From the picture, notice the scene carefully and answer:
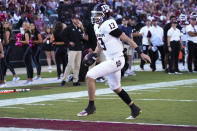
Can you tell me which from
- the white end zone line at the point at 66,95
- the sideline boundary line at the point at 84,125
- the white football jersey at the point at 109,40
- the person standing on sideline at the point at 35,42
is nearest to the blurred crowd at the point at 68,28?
the person standing on sideline at the point at 35,42

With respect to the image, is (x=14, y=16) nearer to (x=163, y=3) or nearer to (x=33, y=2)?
(x=33, y=2)

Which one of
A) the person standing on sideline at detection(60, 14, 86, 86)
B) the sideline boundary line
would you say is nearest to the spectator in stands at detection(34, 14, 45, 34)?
the person standing on sideline at detection(60, 14, 86, 86)

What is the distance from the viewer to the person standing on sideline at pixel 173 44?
2044 cm

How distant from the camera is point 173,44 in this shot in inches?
815

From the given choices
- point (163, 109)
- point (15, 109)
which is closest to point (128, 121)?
point (163, 109)

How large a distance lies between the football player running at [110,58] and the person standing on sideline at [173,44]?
11432 mm

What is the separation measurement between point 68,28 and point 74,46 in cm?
61

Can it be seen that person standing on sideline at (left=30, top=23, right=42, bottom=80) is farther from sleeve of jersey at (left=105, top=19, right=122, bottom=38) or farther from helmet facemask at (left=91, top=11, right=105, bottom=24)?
sleeve of jersey at (left=105, top=19, right=122, bottom=38)

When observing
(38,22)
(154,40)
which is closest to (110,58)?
(154,40)

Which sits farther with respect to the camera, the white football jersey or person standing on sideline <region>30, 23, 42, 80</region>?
person standing on sideline <region>30, 23, 42, 80</region>

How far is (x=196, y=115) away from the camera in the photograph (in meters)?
9.16

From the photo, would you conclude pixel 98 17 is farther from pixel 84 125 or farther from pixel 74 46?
pixel 74 46

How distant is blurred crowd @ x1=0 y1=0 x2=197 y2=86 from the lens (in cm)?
1623

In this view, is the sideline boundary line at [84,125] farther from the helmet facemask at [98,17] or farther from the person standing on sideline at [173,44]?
the person standing on sideline at [173,44]
